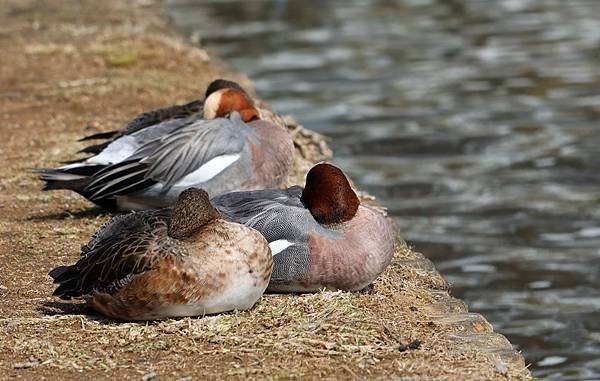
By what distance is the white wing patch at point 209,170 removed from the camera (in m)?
7.43

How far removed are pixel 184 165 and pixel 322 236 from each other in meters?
1.64

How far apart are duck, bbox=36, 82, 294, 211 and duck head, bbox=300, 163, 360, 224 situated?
128 centimetres

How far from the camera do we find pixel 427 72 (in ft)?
54.3

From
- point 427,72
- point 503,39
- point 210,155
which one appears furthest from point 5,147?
point 503,39

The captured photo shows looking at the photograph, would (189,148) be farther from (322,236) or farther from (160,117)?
(322,236)

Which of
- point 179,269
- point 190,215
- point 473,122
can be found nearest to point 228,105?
point 190,215

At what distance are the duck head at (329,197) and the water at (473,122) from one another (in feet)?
7.65

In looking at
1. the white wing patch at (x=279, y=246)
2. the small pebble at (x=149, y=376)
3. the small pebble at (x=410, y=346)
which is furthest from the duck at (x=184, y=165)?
the small pebble at (x=149, y=376)

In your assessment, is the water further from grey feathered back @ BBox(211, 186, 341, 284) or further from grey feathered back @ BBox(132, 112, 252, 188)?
grey feathered back @ BBox(211, 186, 341, 284)

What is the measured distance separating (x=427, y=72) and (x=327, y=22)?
462 centimetres

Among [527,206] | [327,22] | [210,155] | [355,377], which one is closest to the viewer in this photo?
[355,377]

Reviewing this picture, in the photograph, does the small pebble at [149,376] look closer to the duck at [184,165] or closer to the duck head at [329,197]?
the duck head at [329,197]

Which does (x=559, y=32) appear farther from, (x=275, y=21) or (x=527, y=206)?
(x=527, y=206)

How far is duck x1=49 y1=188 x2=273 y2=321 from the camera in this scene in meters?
5.57
